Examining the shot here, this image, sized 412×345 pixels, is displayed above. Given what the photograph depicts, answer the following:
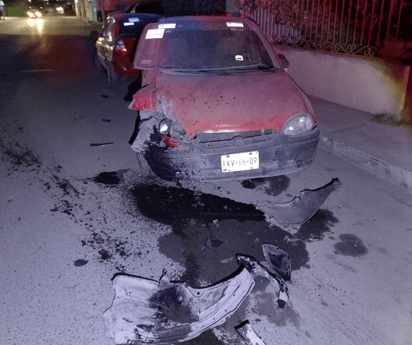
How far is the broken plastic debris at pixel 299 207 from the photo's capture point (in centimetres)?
398

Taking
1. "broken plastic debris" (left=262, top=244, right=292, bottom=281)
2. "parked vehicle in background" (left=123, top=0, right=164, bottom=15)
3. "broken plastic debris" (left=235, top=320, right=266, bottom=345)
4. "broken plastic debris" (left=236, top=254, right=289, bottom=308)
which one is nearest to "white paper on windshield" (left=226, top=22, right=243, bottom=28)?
"broken plastic debris" (left=262, top=244, right=292, bottom=281)

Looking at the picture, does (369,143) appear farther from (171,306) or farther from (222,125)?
(171,306)

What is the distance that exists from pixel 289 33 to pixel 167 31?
17.0 feet

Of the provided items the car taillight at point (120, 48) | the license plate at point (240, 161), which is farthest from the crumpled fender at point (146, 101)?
the car taillight at point (120, 48)

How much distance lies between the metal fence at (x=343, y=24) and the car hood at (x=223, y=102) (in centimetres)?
328

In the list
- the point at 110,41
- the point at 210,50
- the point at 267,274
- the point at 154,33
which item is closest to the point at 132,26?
the point at 110,41

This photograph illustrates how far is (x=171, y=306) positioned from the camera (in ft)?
9.10

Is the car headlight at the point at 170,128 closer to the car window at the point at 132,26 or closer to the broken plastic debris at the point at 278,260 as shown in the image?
the broken plastic debris at the point at 278,260

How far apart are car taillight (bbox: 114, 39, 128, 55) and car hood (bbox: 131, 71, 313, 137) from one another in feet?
16.0

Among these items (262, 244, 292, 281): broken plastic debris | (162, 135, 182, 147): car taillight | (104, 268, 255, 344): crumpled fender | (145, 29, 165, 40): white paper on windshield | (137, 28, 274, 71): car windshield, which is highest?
(145, 29, 165, 40): white paper on windshield

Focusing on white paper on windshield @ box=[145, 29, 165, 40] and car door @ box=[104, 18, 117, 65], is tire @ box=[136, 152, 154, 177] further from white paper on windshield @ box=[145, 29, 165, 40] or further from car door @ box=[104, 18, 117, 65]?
car door @ box=[104, 18, 117, 65]

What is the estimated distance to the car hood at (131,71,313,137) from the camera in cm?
409

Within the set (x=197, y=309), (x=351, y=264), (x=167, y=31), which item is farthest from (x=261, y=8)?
(x=197, y=309)

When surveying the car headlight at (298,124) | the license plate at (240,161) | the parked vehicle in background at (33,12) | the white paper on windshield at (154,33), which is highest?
the white paper on windshield at (154,33)
